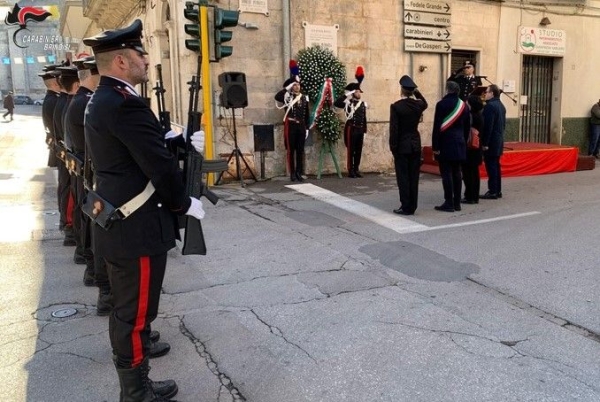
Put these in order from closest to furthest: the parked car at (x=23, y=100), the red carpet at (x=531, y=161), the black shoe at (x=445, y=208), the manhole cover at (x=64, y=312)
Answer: the manhole cover at (x=64, y=312) < the black shoe at (x=445, y=208) < the red carpet at (x=531, y=161) < the parked car at (x=23, y=100)

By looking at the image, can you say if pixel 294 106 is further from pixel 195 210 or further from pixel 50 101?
pixel 195 210

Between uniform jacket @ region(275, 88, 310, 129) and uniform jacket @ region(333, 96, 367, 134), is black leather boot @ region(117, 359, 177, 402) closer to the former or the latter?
uniform jacket @ region(275, 88, 310, 129)

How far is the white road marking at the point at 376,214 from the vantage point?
6938 millimetres

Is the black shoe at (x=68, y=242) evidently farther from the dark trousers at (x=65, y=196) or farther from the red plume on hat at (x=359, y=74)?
the red plume on hat at (x=359, y=74)

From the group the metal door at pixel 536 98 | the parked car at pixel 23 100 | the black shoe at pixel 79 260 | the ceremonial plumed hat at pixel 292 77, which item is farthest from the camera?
the parked car at pixel 23 100

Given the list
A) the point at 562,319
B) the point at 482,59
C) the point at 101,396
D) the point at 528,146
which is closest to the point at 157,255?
the point at 101,396

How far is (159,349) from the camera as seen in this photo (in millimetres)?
3512

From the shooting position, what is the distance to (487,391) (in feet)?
9.97

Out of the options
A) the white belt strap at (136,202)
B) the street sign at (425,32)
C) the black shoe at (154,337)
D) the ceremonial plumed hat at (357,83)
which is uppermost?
the street sign at (425,32)

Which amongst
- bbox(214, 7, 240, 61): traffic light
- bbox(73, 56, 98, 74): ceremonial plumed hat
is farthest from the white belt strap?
bbox(214, 7, 240, 61): traffic light

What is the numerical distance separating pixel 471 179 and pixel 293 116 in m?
3.67

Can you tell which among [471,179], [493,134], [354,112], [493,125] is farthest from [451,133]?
[354,112]

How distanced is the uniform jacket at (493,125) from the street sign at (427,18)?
4.24 meters

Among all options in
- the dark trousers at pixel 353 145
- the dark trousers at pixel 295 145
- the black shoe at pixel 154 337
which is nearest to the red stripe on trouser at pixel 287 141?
the dark trousers at pixel 295 145
